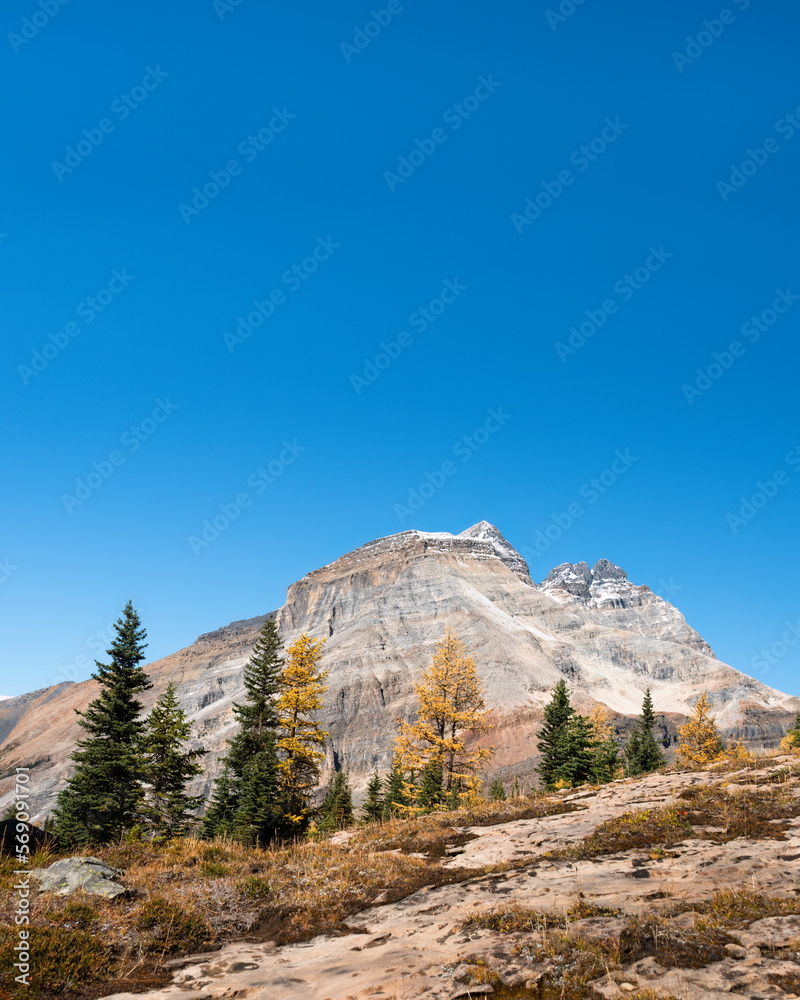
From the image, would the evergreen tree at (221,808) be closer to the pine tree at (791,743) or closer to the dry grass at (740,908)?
the pine tree at (791,743)

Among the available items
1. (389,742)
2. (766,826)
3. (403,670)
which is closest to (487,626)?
(403,670)

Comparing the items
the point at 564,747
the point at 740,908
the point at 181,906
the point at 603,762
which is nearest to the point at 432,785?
the point at 564,747

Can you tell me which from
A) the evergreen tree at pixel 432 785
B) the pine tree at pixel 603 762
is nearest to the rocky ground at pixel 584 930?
the evergreen tree at pixel 432 785

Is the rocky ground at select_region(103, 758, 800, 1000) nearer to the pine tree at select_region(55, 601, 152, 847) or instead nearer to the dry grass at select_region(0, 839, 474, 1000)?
the dry grass at select_region(0, 839, 474, 1000)

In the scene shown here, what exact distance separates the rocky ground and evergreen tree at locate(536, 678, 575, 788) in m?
32.5

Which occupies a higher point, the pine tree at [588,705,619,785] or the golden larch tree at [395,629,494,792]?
the golden larch tree at [395,629,494,792]

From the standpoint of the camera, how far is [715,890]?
771cm

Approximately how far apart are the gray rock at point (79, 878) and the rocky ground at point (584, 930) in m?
2.27

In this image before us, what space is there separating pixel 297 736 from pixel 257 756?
203 centimetres

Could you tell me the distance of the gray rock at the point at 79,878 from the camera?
906cm

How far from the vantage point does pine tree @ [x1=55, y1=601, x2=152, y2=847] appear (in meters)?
26.2

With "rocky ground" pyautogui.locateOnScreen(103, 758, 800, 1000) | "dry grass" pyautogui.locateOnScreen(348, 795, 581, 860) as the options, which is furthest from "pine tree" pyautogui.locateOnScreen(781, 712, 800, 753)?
"rocky ground" pyautogui.locateOnScreen(103, 758, 800, 1000)

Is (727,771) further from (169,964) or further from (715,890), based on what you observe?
(169,964)

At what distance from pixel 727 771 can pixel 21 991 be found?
1683 cm
